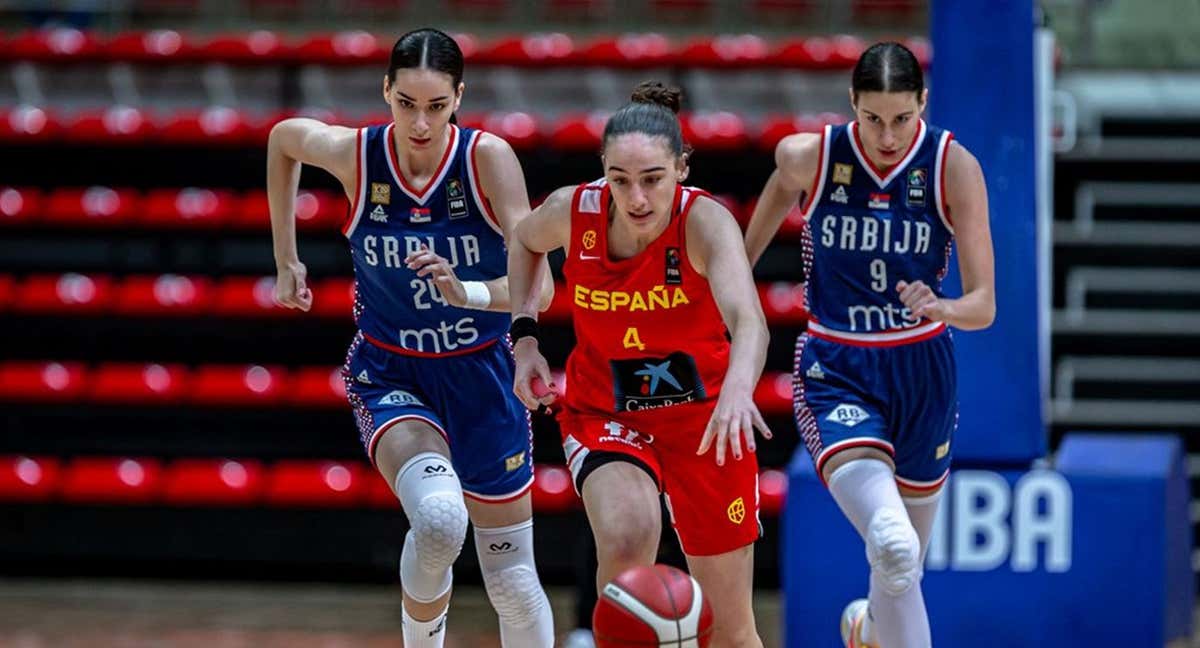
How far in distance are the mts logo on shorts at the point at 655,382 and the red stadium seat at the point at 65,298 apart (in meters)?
6.34

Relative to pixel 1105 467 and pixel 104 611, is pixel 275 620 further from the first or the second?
pixel 1105 467

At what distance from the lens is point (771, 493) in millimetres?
9867

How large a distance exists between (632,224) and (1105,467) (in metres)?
3.51

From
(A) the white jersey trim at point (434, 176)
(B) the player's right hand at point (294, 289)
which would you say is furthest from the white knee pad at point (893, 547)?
(B) the player's right hand at point (294, 289)

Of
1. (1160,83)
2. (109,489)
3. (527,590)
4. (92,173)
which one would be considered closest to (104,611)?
(109,489)

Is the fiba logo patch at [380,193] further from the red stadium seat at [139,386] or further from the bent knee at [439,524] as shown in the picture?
the red stadium seat at [139,386]

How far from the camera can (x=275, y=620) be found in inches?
375

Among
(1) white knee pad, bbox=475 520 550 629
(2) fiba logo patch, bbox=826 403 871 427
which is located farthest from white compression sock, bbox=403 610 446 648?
(2) fiba logo patch, bbox=826 403 871 427

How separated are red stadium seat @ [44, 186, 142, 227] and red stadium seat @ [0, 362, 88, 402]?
1.03 metres

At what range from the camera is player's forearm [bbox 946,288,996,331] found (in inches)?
213

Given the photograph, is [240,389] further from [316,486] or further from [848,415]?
[848,415]

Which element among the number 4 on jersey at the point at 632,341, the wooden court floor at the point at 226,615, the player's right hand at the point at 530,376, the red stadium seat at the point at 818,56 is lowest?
the wooden court floor at the point at 226,615

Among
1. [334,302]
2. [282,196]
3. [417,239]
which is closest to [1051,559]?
[417,239]

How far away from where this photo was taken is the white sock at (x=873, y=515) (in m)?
5.64
